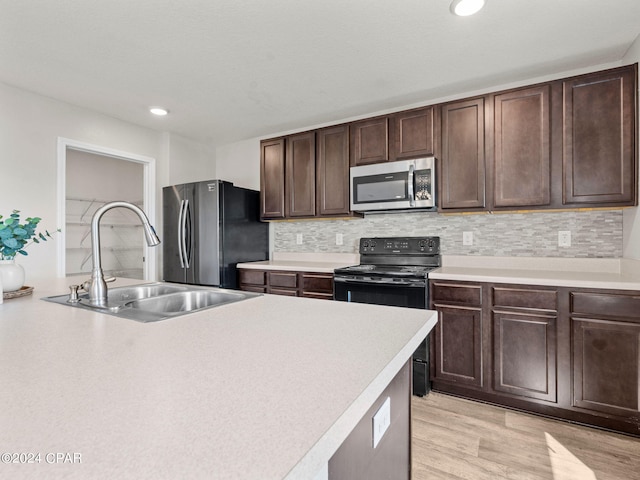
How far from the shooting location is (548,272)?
2420 millimetres

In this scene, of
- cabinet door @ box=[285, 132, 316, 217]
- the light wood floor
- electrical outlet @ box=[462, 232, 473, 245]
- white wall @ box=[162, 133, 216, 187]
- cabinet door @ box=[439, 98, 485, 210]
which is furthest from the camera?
white wall @ box=[162, 133, 216, 187]

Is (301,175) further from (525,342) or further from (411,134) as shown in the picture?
(525,342)

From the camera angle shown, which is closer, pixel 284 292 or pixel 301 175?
pixel 284 292

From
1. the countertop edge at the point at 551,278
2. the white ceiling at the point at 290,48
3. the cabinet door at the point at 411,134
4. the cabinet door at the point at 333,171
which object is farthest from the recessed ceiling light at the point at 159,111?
the countertop edge at the point at 551,278

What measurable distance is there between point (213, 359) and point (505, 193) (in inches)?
97.1

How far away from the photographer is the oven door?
248 cm

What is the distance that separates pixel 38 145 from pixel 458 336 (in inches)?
148

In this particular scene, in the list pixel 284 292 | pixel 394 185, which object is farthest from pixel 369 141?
pixel 284 292

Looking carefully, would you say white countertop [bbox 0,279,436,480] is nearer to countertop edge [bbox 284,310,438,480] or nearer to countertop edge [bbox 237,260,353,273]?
countertop edge [bbox 284,310,438,480]

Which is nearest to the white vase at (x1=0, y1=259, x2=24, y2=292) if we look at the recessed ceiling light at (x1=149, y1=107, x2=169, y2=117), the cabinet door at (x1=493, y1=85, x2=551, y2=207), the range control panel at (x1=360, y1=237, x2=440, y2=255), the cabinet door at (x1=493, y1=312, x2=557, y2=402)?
the recessed ceiling light at (x1=149, y1=107, x2=169, y2=117)

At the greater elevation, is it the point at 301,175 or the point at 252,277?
the point at 301,175

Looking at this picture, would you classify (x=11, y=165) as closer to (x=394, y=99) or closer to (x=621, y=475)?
(x=394, y=99)

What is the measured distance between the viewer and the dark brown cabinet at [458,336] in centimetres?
234

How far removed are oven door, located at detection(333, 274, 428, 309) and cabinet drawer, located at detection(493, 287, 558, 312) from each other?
0.48 metres
